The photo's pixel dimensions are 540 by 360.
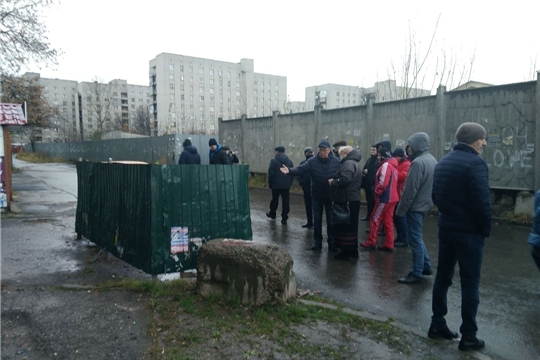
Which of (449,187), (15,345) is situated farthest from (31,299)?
(449,187)

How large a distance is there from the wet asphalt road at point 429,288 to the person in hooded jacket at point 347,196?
10.6 inches

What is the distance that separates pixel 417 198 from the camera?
5.59 meters

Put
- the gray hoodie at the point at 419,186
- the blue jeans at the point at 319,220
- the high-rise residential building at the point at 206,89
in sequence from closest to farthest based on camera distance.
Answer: the gray hoodie at the point at 419,186, the blue jeans at the point at 319,220, the high-rise residential building at the point at 206,89

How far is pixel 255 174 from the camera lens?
1939 centimetres

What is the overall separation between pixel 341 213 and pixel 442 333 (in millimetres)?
2839

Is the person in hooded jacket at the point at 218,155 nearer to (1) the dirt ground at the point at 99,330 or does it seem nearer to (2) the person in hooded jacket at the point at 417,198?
(1) the dirt ground at the point at 99,330

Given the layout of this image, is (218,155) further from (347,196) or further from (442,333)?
(442,333)

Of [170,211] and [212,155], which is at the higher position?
[212,155]

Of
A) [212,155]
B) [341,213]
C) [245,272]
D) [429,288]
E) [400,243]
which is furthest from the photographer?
[212,155]

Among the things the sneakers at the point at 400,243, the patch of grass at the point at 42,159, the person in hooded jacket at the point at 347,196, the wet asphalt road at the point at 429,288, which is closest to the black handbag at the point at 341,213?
the person in hooded jacket at the point at 347,196

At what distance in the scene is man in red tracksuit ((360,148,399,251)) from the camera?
7.23 m

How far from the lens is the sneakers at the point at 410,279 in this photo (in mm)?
5559

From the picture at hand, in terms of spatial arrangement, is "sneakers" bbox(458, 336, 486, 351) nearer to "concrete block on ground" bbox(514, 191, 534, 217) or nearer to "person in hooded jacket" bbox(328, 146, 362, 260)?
"person in hooded jacket" bbox(328, 146, 362, 260)

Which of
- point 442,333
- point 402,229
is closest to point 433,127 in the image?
point 402,229
